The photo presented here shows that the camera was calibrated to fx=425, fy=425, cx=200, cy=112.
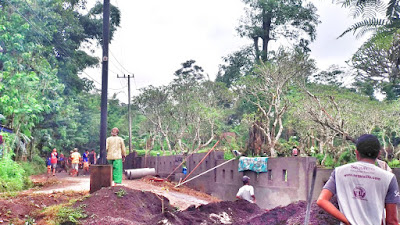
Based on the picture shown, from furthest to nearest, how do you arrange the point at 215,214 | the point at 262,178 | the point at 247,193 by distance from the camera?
the point at 262,178 < the point at 247,193 < the point at 215,214

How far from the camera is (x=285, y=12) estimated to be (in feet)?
107

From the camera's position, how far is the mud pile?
8336 millimetres

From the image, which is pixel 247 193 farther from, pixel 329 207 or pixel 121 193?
pixel 329 207

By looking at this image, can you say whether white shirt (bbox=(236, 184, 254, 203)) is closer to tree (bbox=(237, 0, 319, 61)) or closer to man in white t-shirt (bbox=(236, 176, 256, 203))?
man in white t-shirt (bbox=(236, 176, 256, 203))

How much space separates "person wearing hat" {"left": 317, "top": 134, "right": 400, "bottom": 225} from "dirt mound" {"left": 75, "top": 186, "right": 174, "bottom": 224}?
6.29 metres

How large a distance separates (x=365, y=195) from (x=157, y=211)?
8293mm

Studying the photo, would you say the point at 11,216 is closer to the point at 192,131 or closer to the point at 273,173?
the point at 273,173

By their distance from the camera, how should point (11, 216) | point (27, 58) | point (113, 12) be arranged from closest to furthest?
point (11, 216), point (27, 58), point (113, 12)

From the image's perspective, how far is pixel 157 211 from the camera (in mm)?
10875

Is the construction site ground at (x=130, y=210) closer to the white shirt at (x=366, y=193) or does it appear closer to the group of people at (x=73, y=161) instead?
the white shirt at (x=366, y=193)

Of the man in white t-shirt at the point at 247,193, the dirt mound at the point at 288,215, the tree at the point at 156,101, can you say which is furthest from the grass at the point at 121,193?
the tree at the point at 156,101

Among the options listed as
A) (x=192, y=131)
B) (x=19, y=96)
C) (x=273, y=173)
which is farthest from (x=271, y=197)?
(x=192, y=131)

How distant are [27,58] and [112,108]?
35.0 metres

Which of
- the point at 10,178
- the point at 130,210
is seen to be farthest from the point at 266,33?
the point at 130,210
